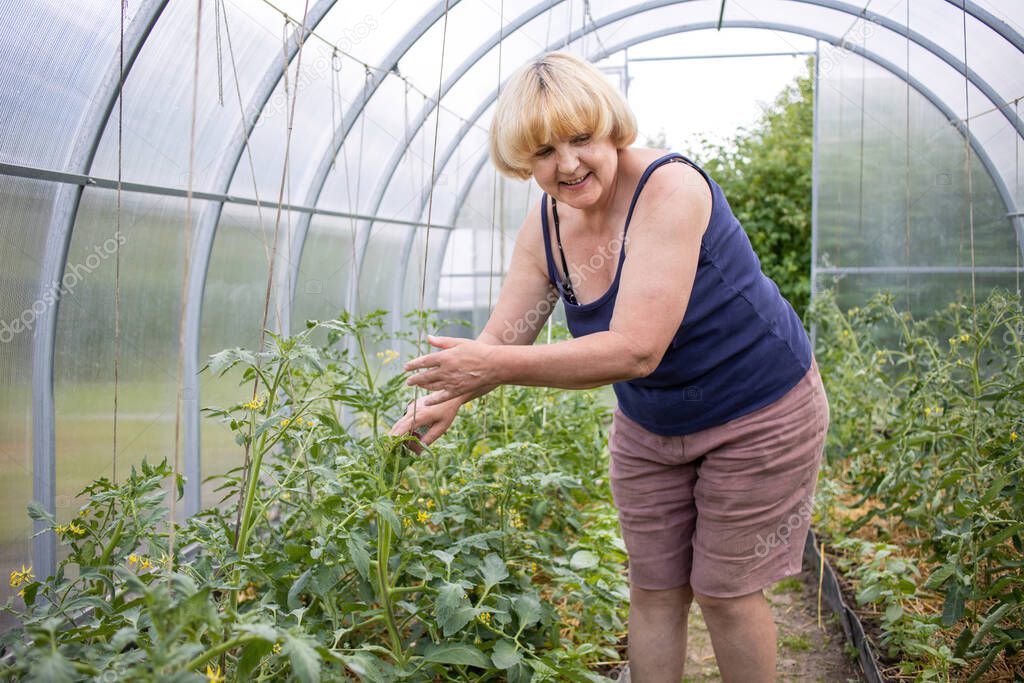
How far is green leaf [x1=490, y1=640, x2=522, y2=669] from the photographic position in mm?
1701

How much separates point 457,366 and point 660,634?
3.09 ft

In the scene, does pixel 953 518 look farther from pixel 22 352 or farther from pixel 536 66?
pixel 22 352

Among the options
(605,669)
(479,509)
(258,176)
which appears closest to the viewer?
(479,509)

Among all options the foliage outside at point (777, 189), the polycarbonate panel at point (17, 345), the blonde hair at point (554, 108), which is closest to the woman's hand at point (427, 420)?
the blonde hair at point (554, 108)

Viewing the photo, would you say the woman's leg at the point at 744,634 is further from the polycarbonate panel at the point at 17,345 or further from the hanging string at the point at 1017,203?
the hanging string at the point at 1017,203

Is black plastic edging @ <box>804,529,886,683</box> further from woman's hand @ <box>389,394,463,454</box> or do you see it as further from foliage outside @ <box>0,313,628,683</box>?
woman's hand @ <box>389,394,463,454</box>

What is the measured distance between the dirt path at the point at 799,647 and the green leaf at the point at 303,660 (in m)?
1.46

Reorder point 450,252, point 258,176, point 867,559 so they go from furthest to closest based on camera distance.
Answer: point 450,252, point 258,176, point 867,559

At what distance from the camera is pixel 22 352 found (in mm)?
2689

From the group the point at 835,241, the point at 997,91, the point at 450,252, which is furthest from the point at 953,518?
the point at 450,252

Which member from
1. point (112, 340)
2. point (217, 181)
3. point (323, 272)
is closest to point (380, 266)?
point (323, 272)

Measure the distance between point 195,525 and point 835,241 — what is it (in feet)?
21.5

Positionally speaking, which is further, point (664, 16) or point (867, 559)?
point (664, 16)

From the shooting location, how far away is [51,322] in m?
2.78
